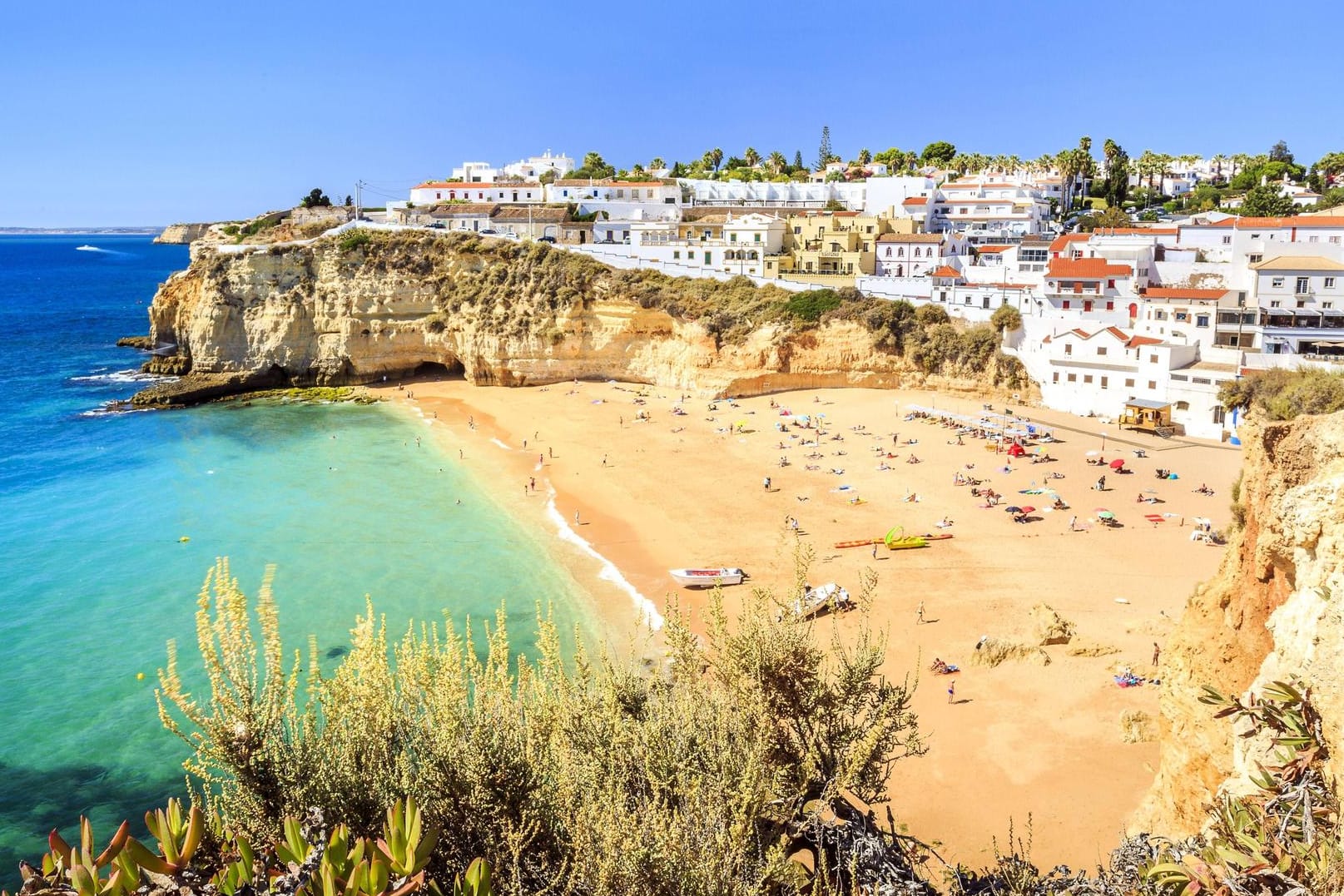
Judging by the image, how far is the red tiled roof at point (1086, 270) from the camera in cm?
4209

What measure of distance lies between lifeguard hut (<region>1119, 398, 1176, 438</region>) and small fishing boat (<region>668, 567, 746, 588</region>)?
22139 mm

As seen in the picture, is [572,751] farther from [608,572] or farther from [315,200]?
[315,200]

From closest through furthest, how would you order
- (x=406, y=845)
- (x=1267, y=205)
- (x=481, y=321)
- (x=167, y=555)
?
(x=406, y=845)
(x=167, y=555)
(x=481, y=321)
(x=1267, y=205)

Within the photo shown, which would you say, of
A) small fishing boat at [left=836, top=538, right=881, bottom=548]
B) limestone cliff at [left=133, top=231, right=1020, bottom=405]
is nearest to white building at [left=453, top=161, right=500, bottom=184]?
limestone cliff at [left=133, top=231, right=1020, bottom=405]

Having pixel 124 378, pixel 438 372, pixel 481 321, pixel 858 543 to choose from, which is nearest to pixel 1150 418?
pixel 858 543

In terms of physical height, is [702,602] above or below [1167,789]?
below

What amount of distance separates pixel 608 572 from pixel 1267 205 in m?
65.9

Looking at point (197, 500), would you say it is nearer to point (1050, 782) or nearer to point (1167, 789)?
point (1050, 782)

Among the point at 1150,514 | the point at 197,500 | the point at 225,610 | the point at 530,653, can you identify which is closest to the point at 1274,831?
the point at 225,610

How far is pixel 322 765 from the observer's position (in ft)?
25.8

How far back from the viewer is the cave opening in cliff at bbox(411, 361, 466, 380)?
53625mm

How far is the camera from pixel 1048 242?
56.1 m

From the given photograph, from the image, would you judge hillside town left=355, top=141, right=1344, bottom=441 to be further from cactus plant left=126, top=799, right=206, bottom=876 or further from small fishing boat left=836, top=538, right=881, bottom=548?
cactus plant left=126, top=799, right=206, bottom=876

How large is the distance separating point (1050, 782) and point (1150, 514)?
1502cm
